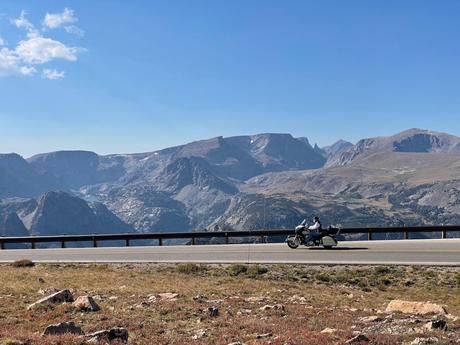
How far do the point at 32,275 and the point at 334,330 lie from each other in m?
16.6

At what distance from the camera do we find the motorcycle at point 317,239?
30.5m

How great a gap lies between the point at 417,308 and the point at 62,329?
925 centimetres

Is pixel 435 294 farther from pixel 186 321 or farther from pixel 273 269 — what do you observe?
pixel 186 321

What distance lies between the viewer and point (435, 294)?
19109 mm

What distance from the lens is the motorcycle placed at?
30516mm

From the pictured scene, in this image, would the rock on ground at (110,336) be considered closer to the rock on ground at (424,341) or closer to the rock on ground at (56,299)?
the rock on ground at (56,299)

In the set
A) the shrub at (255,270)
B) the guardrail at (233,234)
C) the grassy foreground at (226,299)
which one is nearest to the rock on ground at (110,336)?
the grassy foreground at (226,299)

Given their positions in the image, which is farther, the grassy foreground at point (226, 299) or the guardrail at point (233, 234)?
the guardrail at point (233, 234)

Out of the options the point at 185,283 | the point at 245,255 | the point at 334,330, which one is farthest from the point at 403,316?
the point at 245,255

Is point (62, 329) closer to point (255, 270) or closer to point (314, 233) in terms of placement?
point (255, 270)

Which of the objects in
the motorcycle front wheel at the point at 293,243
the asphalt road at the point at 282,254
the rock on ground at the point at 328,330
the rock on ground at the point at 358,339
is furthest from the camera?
the motorcycle front wheel at the point at 293,243

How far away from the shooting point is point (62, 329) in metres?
9.73

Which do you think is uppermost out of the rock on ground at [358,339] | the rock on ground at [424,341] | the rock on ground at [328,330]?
the rock on ground at [424,341]

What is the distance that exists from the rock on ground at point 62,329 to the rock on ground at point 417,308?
27.0 ft
